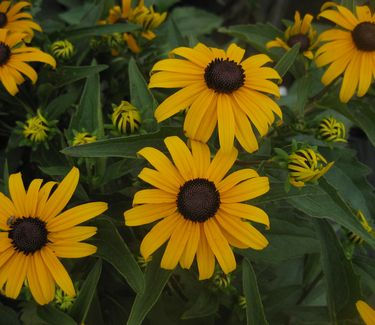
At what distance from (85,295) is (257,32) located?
69cm

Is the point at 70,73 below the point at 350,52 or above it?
below

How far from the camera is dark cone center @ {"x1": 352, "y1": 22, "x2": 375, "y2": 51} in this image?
2.83 ft

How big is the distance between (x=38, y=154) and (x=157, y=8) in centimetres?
68

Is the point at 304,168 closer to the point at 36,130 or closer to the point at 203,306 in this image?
the point at 203,306

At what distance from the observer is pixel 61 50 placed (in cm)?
101

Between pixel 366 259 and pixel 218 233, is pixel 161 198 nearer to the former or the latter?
pixel 218 233

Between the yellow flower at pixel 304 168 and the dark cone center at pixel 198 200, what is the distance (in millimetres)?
116

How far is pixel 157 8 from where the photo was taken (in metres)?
1.43

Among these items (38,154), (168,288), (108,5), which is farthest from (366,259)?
(108,5)

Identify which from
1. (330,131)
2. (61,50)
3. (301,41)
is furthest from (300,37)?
(61,50)

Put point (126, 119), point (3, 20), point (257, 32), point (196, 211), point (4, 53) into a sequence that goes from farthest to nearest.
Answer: point (257, 32) → point (3, 20) → point (4, 53) → point (126, 119) → point (196, 211)

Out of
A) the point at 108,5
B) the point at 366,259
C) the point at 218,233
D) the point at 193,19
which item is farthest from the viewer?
the point at 193,19

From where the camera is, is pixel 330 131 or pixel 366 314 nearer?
pixel 366 314

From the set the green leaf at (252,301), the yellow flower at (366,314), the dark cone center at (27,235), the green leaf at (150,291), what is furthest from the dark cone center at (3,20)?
the yellow flower at (366,314)
